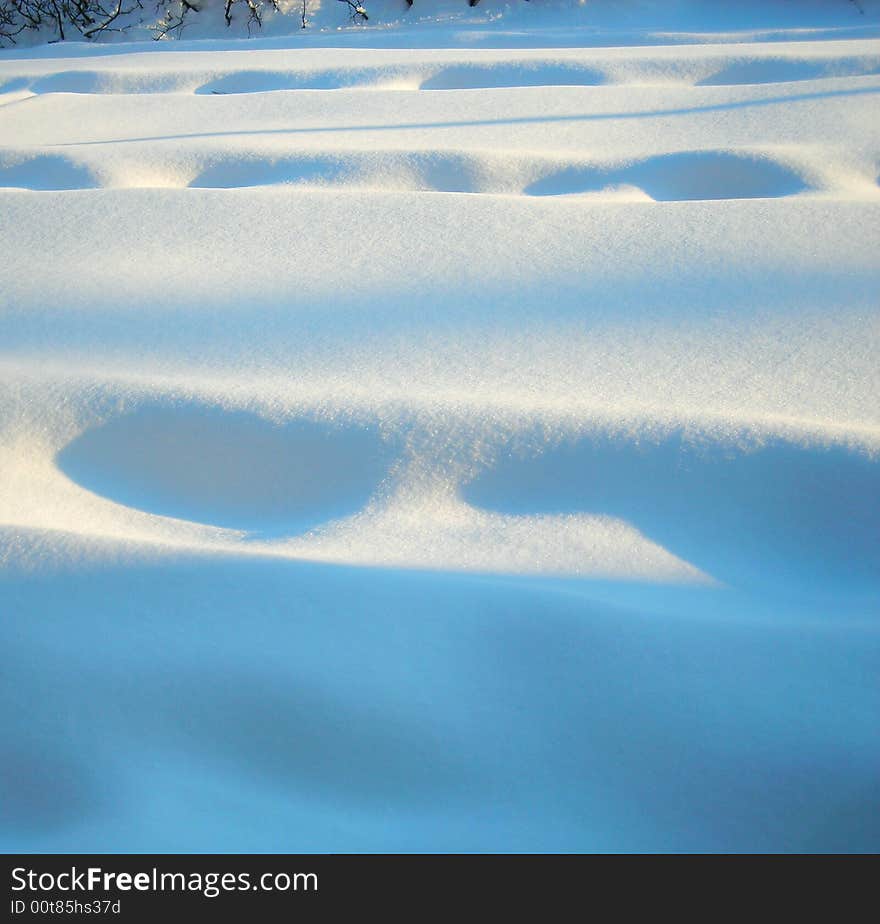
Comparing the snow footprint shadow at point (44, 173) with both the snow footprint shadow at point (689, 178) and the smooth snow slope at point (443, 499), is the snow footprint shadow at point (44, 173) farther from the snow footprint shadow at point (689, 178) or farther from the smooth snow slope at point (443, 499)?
the snow footprint shadow at point (689, 178)

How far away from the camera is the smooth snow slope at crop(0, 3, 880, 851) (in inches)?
26.5

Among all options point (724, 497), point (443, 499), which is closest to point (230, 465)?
point (443, 499)

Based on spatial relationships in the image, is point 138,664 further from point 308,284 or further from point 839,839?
point 308,284

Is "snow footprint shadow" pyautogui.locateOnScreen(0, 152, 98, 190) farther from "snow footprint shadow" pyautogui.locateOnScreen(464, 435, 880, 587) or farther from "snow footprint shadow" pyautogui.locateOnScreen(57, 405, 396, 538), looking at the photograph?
"snow footprint shadow" pyautogui.locateOnScreen(464, 435, 880, 587)

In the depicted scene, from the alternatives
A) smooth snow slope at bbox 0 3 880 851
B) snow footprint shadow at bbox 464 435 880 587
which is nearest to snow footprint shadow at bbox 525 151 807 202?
smooth snow slope at bbox 0 3 880 851

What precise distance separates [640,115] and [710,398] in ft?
3.32

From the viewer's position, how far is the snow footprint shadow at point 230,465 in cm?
90

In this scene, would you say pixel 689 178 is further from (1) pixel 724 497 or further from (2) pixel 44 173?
(2) pixel 44 173

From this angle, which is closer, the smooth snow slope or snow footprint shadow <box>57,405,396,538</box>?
the smooth snow slope

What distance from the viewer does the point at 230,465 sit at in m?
0.93

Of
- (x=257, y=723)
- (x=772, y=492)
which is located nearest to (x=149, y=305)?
(x=257, y=723)

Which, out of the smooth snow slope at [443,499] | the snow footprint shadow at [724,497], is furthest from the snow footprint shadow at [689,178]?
the snow footprint shadow at [724,497]

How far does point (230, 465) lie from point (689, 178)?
1.01 meters

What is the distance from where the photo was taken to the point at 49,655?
2.39 ft
